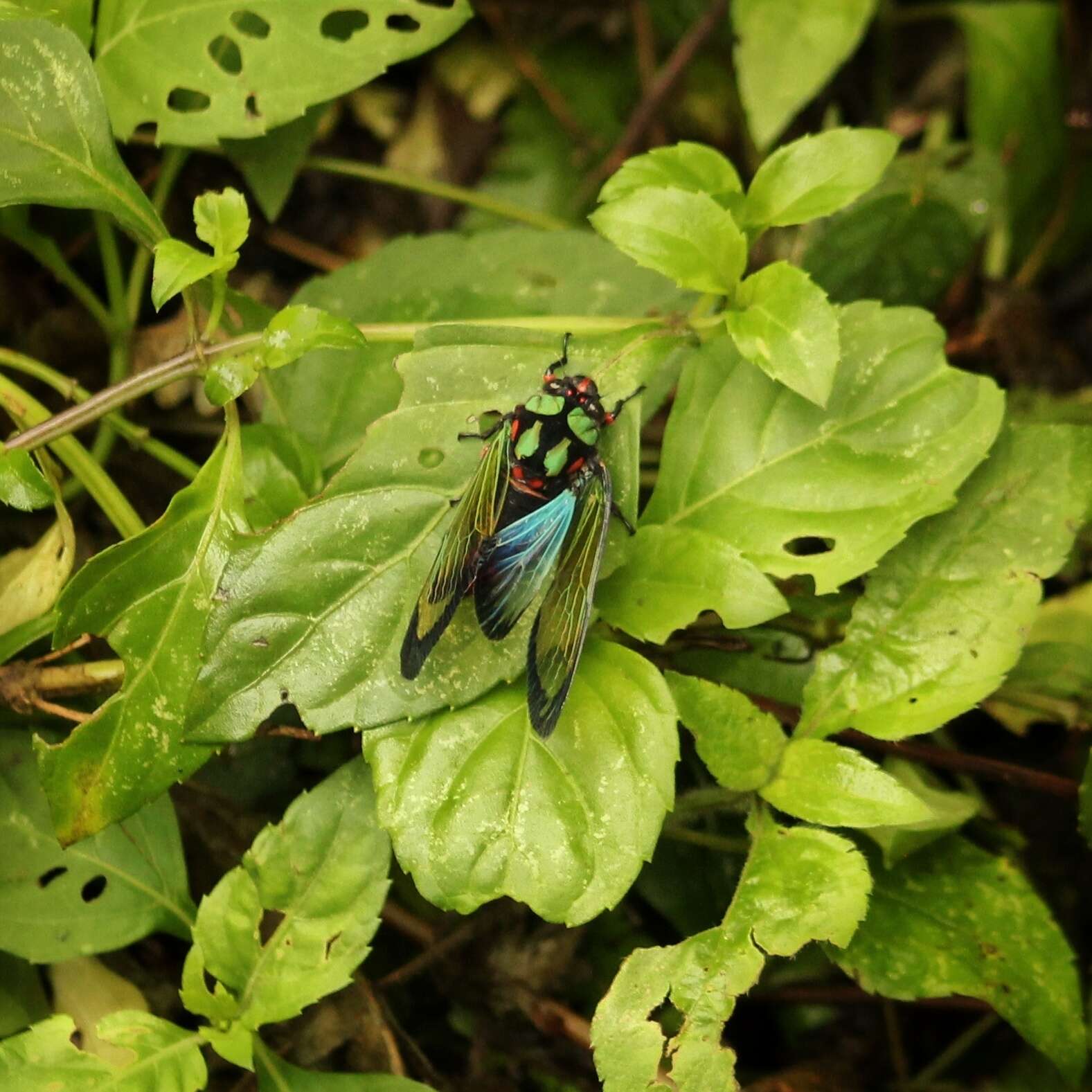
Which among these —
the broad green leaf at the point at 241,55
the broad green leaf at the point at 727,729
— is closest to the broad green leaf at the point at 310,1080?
the broad green leaf at the point at 727,729

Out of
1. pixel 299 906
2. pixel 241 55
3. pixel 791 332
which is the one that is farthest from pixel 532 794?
pixel 241 55

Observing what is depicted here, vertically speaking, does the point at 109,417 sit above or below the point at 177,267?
below

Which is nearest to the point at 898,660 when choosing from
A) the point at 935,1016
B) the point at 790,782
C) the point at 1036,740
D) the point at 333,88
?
the point at 790,782

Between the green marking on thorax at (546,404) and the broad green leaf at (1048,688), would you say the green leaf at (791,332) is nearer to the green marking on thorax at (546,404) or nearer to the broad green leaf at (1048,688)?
the green marking on thorax at (546,404)

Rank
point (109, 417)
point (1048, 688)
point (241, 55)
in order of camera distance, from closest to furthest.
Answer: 1. point (109, 417)
2. point (241, 55)
3. point (1048, 688)

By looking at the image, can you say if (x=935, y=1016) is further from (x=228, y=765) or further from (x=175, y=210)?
(x=175, y=210)

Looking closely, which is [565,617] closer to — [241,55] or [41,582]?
[41,582]
